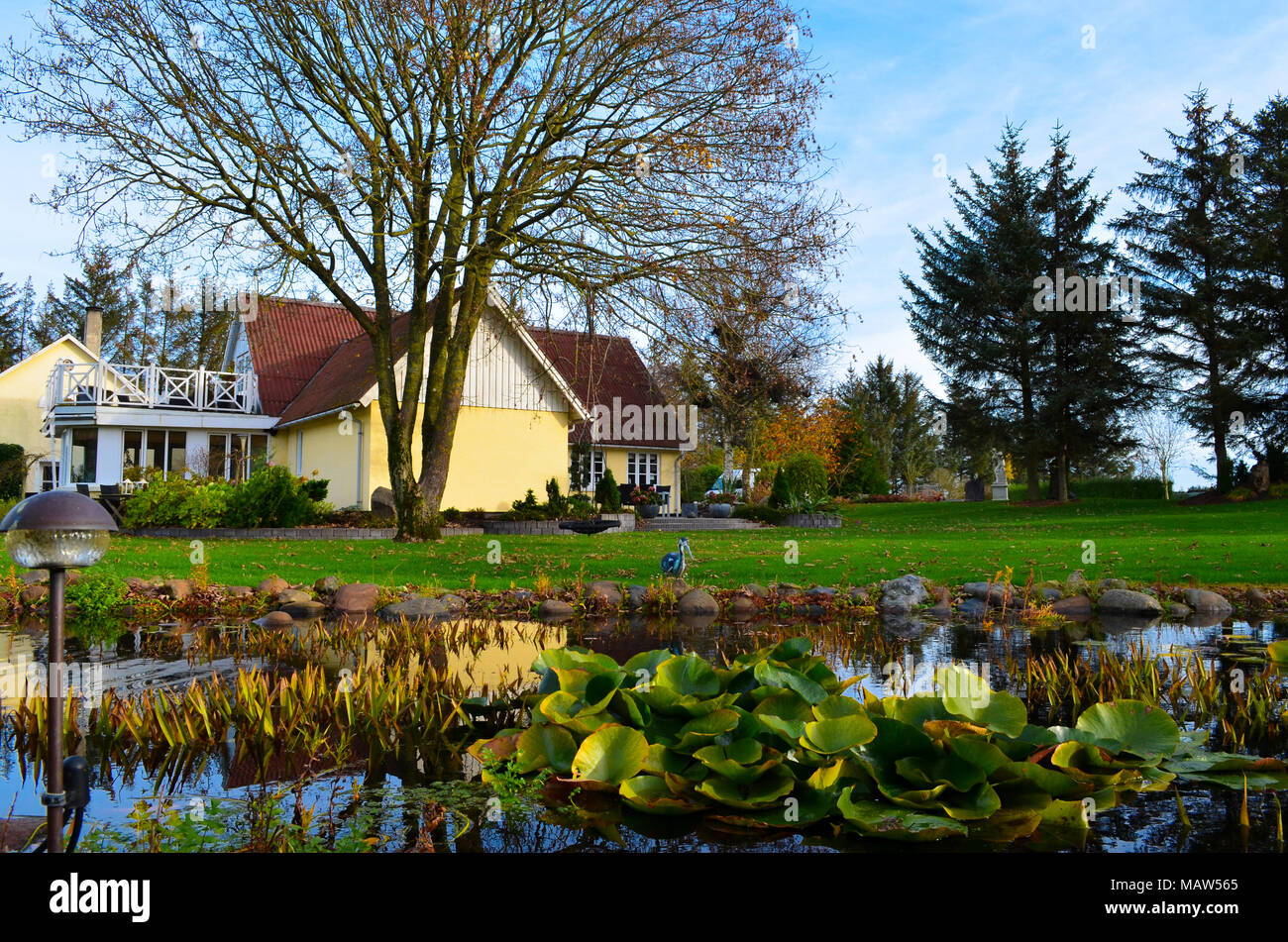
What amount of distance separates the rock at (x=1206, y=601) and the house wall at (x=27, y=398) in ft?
140

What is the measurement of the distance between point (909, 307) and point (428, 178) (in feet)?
80.3

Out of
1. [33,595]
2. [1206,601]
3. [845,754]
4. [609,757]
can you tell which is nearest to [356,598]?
[33,595]

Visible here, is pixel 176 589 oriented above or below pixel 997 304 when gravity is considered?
below

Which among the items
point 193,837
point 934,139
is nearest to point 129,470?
point 934,139

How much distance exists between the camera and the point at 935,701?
3.96 meters

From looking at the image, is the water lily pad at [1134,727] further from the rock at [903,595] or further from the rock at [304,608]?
the rock at [304,608]

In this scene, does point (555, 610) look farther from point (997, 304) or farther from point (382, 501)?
point (997, 304)

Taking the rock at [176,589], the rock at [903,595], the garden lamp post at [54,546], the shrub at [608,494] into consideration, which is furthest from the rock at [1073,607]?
the shrub at [608,494]

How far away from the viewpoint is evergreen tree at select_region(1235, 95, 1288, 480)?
29.5m

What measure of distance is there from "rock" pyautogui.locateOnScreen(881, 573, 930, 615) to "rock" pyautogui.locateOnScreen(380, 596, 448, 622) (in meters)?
5.15

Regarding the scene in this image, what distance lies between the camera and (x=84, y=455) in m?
32.7

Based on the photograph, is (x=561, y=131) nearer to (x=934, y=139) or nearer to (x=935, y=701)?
(x=934, y=139)

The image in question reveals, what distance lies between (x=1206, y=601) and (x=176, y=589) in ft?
40.1

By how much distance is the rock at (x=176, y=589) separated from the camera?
10318 mm
